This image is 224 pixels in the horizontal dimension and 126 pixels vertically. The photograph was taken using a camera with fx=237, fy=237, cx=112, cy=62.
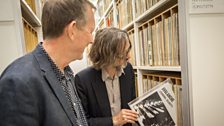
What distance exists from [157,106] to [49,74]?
0.62m

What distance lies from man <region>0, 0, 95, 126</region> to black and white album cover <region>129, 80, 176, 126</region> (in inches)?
14.5

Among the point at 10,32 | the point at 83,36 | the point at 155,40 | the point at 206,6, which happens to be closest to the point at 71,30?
the point at 83,36

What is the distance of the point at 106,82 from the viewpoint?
1336mm

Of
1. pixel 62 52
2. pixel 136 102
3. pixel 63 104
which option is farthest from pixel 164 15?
pixel 63 104

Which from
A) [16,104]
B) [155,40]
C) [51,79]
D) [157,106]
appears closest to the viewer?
[16,104]

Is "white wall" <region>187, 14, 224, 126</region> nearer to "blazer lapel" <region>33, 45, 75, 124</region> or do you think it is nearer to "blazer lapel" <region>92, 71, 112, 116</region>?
"blazer lapel" <region>92, 71, 112, 116</region>

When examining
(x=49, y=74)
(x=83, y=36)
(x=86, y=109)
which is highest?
(x=83, y=36)

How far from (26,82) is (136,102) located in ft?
2.08

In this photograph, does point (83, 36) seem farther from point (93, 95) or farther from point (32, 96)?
point (93, 95)

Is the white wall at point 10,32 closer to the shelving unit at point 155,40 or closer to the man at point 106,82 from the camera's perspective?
the man at point 106,82

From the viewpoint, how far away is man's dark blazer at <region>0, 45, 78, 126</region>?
64 centimetres

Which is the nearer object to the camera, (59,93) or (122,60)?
(59,93)

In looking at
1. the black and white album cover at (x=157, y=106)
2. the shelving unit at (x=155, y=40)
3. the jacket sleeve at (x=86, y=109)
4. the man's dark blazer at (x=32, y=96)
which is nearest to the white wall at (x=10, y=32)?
the jacket sleeve at (x=86, y=109)

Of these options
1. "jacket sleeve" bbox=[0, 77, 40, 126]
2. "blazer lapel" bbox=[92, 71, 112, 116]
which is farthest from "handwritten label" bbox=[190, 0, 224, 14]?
"jacket sleeve" bbox=[0, 77, 40, 126]
